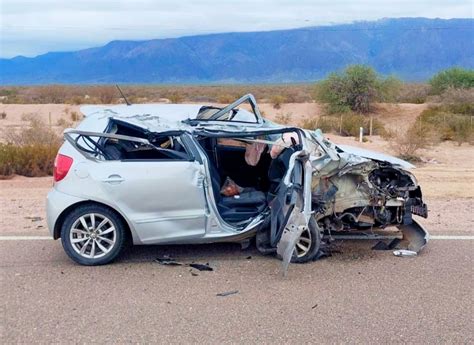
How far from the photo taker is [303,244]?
657 cm

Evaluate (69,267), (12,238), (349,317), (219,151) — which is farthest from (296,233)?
(12,238)

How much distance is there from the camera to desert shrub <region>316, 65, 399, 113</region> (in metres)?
40.3

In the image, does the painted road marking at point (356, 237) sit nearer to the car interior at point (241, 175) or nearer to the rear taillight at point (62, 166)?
the car interior at point (241, 175)

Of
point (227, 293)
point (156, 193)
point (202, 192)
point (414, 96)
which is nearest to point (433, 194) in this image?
point (202, 192)

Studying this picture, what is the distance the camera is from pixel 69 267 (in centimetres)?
641

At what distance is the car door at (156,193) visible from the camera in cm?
630

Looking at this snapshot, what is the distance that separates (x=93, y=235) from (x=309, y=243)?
2.27 metres

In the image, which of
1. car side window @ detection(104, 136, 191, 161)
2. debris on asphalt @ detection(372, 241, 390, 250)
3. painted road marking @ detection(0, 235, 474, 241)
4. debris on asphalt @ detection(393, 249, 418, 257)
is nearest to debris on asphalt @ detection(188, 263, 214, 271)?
car side window @ detection(104, 136, 191, 161)

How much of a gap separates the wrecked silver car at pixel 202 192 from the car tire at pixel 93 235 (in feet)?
0.03

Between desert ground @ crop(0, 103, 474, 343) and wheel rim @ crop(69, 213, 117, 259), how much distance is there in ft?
0.64

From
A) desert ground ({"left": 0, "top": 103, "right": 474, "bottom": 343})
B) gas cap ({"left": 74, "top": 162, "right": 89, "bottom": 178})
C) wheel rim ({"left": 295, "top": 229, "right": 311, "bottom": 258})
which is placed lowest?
desert ground ({"left": 0, "top": 103, "right": 474, "bottom": 343})

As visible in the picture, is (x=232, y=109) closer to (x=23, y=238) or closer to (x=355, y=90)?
(x=23, y=238)

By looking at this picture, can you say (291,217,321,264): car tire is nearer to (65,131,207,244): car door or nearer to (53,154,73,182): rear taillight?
(65,131,207,244): car door

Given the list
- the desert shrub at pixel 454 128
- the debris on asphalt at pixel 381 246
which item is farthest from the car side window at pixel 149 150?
the desert shrub at pixel 454 128
